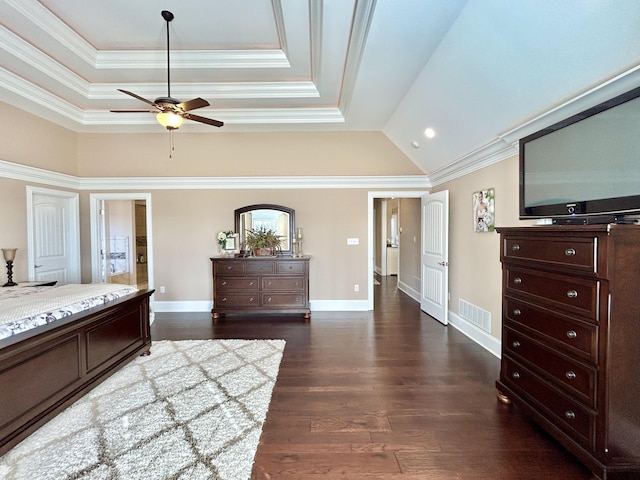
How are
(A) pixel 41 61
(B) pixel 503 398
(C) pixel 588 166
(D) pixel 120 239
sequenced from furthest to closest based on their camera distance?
(D) pixel 120 239
(A) pixel 41 61
(B) pixel 503 398
(C) pixel 588 166

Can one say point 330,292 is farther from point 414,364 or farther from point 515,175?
point 515,175

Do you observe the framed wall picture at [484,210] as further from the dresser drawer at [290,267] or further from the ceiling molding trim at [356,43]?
the dresser drawer at [290,267]

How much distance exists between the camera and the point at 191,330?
430 centimetres

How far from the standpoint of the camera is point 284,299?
16.1 feet

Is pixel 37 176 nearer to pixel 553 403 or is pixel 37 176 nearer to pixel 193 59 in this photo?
pixel 193 59

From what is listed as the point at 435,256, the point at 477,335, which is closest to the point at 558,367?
the point at 477,335

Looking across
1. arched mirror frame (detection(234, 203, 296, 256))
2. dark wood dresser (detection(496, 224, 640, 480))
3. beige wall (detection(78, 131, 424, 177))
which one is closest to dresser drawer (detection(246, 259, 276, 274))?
arched mirror frame (detection(234, 203, 296, 256))

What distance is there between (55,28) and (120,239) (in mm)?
5285

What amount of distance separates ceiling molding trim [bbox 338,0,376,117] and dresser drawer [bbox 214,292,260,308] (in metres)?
3.28

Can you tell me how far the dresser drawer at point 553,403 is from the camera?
1.68m

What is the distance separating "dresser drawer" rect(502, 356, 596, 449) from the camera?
1.68m

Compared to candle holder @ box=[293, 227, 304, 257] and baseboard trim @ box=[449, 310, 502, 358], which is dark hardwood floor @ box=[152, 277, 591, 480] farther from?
candle holder @ box=[293, 227, 304, 257]

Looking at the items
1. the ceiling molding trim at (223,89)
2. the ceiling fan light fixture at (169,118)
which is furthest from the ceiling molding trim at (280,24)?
the ceiling fan light fixture at (169,118)

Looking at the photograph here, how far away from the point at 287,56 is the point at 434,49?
1.60m
